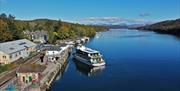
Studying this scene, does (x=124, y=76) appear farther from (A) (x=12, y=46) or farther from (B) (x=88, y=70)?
(A) (x=12, y=46)

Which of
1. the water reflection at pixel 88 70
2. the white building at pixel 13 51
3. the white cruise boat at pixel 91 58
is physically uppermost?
the white building at pixel 13 51

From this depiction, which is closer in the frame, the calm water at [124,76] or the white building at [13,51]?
the calm water at [124,76]

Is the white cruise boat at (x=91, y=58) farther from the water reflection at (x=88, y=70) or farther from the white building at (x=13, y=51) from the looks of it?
the white building at (x=13, y=51)

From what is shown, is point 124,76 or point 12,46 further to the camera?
point 12,46

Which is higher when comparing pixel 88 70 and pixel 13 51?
pixel 13 51

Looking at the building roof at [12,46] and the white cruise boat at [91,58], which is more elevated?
the building roof at [12,46]

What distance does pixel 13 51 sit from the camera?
4491cm

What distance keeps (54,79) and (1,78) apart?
7725 mm

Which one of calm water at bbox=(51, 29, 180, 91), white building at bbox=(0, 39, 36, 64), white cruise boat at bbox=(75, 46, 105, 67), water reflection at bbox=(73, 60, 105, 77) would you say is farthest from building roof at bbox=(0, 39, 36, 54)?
water reflection at bbox=(73, 60, 105, 77)

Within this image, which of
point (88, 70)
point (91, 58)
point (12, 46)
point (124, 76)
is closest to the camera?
point (124, 76)

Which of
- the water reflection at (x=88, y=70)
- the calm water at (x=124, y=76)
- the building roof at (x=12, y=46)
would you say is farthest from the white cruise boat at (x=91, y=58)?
the building roof at (x=12, y=46)

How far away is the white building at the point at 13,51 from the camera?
139 ft

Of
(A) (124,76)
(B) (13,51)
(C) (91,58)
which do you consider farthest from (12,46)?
(A) (124,76)

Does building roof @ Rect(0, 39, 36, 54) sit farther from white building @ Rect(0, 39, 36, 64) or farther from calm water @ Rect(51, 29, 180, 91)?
calm water @ Rect(51, 29, 180, 91)
